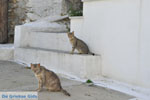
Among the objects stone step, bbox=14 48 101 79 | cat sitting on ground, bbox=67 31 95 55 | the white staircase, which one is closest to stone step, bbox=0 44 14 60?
the white staircase

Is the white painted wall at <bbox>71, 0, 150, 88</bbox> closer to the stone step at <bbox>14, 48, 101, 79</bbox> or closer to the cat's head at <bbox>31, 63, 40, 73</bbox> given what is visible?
the stone step at <bbox>14, 48, 101, 79</bbox>

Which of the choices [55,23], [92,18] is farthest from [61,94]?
[55,23]

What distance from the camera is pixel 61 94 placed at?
14.3 ft

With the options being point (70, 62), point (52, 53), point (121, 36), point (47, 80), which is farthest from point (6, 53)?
point (121, 36)

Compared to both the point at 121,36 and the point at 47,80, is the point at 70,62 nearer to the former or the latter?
the point at 121,36

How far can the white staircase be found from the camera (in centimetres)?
580

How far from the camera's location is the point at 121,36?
536 cm

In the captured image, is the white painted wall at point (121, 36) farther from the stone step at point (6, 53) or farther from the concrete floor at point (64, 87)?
the stone step at point (6, 53)

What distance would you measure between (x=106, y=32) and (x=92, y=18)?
71cm

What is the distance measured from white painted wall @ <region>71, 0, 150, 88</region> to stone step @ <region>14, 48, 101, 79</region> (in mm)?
269

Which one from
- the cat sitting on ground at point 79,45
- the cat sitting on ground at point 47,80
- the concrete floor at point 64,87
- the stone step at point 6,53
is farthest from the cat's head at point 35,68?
→ the stone step at point 6,53

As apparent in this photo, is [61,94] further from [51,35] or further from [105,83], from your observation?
[51,35]

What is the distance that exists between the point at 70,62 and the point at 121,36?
1648 mm

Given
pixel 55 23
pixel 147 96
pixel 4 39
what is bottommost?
pixel 147 96
